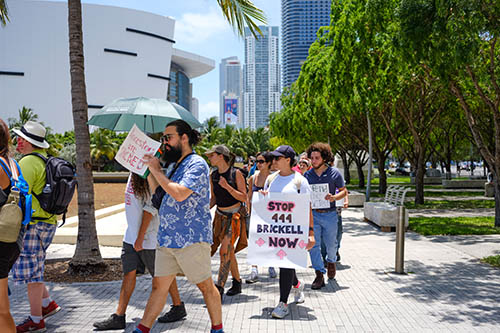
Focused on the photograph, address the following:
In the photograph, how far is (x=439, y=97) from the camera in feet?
63.5

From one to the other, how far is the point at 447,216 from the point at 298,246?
11131 millimetres

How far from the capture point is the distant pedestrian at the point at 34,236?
13.9 ft

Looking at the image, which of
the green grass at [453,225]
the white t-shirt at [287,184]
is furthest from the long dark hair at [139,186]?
the green grass at [453,225]

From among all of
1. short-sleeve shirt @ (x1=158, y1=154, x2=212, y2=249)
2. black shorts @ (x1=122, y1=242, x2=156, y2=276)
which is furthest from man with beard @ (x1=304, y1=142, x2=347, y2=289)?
short-sleeve shirt @ (x1=158, y1=154, x2=212, y2=249)

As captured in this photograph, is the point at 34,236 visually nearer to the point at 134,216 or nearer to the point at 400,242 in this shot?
the point at 134,216

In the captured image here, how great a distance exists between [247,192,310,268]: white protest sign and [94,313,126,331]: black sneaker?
4.52ft

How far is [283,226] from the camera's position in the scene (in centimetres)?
482

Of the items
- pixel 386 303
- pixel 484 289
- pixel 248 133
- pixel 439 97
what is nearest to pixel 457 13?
pixel 484 289

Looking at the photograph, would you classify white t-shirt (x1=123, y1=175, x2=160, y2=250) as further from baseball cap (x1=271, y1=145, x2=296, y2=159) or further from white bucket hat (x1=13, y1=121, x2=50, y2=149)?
baseball cap (x1=271, y1=145, x2=296, y2=159)

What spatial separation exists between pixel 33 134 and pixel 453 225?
35.3ft

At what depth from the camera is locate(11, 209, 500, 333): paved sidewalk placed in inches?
181

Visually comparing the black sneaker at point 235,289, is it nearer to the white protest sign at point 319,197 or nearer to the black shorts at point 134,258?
the white protest sign at point 319,197

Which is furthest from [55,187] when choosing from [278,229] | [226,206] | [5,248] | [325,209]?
[325,209]

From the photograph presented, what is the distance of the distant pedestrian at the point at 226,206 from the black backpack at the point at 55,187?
5.41 feet
